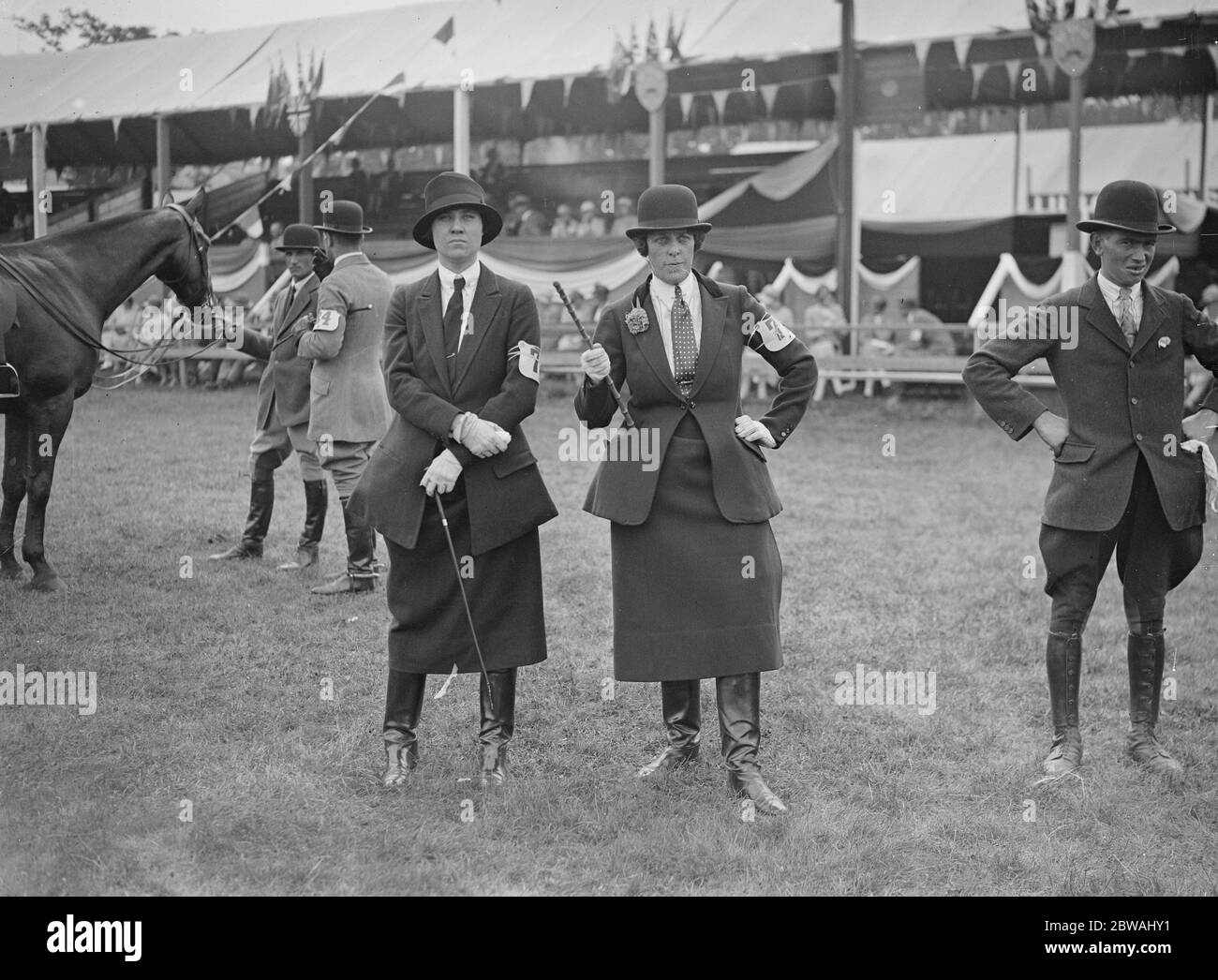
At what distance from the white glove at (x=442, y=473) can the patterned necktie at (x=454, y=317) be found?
1.16ft

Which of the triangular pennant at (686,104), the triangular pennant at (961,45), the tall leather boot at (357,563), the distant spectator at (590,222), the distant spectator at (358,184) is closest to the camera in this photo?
the tall leather boot at (357,563)

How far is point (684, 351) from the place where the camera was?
190 inches

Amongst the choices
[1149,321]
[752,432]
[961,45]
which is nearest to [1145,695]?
[1149,321]

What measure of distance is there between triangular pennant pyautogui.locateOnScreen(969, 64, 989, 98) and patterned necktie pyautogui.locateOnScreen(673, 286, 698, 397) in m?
15.0

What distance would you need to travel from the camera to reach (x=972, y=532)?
9.84 m

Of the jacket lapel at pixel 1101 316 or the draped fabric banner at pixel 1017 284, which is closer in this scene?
the jacket lapel at pixel 1101 316

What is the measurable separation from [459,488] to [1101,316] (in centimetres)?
258

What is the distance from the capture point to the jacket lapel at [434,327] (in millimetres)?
4848

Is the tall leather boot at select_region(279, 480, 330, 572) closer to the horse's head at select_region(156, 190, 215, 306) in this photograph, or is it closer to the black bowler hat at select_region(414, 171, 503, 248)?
the horse's head at select_region(156, 190, 215, 306)

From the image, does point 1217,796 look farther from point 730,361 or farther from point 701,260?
point 701,260

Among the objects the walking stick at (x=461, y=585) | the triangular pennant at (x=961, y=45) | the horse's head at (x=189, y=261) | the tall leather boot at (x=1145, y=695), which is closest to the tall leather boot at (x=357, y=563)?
the horse's head at (x=189, y=261)

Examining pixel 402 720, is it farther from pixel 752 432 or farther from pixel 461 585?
pixel 752 432

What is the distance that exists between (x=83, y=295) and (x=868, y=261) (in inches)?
611

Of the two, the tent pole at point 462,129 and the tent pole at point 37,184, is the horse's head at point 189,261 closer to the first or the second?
the tent pole at point 37,184
